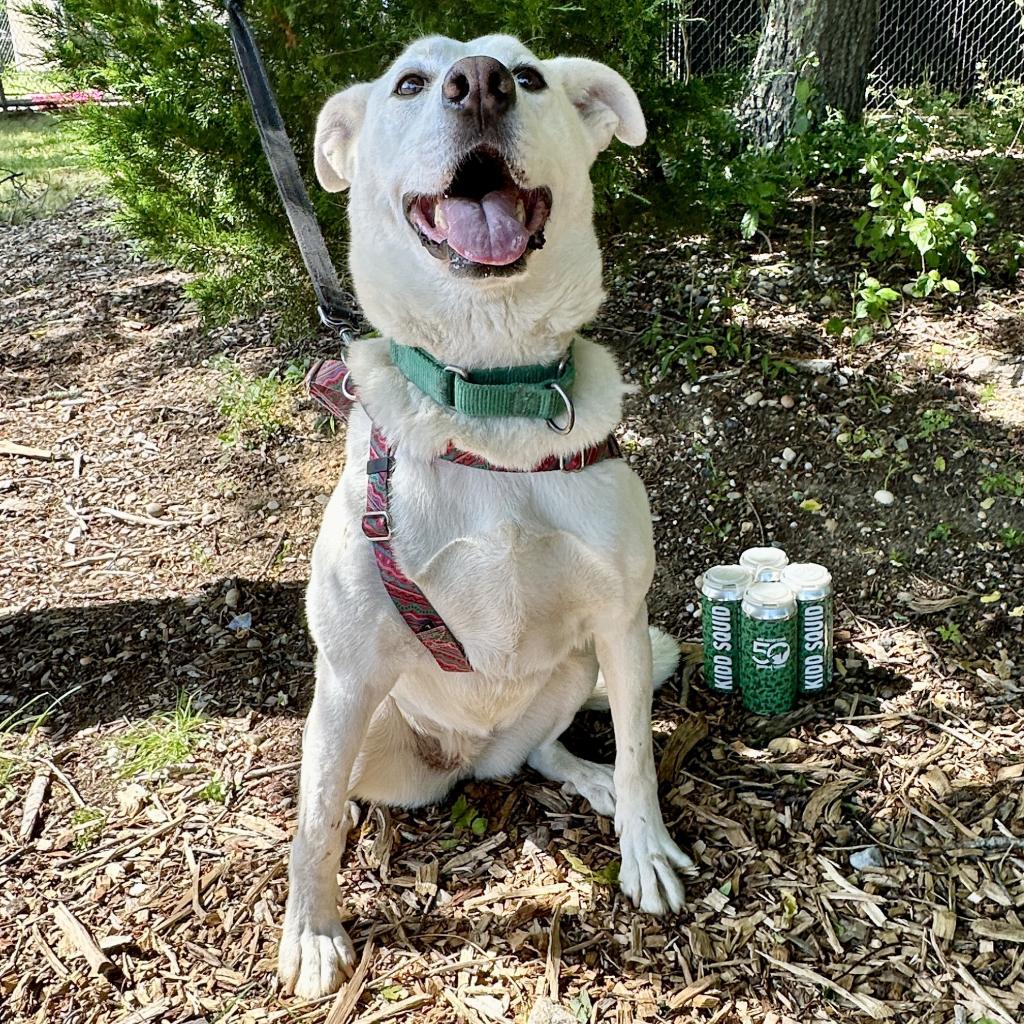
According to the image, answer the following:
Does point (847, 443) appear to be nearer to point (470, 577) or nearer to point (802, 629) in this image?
point (802, 629)

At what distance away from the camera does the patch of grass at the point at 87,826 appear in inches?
105

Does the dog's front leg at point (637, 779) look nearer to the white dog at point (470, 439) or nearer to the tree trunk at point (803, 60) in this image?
the white dog at point (470, 439)

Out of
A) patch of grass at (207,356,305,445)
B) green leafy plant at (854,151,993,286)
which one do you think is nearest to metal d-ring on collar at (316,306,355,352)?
patch of grass at (207,356,305,445)

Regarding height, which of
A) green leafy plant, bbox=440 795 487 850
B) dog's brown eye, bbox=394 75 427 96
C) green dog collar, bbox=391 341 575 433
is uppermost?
dog's brown eye, bbox=394 75 427 96

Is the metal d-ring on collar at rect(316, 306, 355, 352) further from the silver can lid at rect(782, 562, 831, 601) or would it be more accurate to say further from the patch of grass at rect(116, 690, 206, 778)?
the silver can lid at rect(782, 562, 831, 601)

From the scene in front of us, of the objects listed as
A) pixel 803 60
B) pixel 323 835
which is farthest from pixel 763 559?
pixel 803 60

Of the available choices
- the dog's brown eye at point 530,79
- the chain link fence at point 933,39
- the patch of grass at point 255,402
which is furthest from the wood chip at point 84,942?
Answer: the chain link fence at point 933,39

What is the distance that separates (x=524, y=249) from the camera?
6.51ft

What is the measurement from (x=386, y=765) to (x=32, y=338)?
4.07 meters

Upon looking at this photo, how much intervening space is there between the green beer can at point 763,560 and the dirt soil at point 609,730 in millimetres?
383

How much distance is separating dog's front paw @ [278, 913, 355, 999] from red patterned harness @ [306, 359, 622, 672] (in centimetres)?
67

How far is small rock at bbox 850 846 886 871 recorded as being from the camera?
2484mm

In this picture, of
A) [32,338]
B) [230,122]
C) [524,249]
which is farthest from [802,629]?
[32,338]

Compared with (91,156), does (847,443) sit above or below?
below
